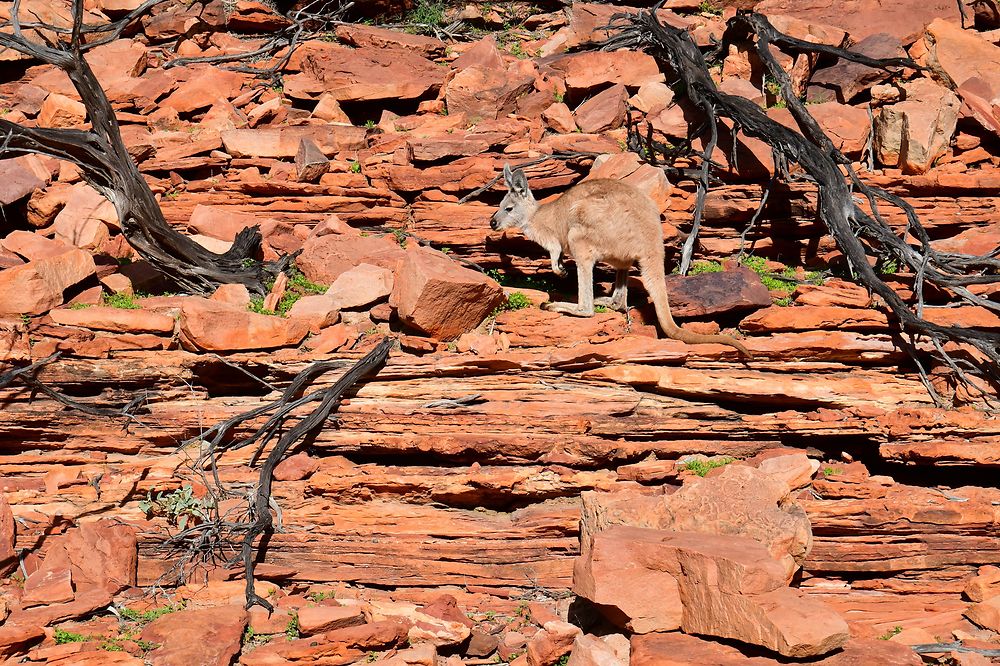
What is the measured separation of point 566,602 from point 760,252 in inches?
227

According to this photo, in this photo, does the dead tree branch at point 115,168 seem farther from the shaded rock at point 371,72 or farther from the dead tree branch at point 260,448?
the shaded rock at point 371,72

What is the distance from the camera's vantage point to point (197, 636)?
7.78m

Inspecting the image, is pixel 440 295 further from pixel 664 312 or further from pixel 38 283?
pixel 38 283

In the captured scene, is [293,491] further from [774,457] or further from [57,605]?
[774,457]

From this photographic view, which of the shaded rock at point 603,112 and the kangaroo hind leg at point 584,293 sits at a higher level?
the shaded rock at point 603,112

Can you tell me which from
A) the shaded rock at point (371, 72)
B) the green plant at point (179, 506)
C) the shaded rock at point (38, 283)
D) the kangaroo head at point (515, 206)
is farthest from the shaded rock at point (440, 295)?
the shaded rock at point (371, 72)

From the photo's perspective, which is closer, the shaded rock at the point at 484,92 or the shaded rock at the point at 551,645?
the shaded rock at the point at 551,645

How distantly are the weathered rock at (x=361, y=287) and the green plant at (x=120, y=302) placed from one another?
2.35m

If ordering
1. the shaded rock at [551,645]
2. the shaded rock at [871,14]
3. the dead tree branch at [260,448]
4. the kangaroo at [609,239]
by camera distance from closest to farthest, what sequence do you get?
the shaded rock at [551,645] → the dead tree branch at [260,448] → the kangaroo at [609,239] → the shaded rock at [871,14]

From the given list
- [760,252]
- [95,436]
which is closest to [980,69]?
[760,252]

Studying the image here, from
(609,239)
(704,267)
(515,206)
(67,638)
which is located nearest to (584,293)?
(609,239)

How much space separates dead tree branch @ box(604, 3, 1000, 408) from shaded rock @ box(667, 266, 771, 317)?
140 cm

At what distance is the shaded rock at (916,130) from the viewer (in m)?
12.1

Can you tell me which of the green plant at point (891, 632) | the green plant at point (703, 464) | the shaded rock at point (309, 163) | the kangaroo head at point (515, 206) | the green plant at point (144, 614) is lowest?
the green plant at point (891, 632)
